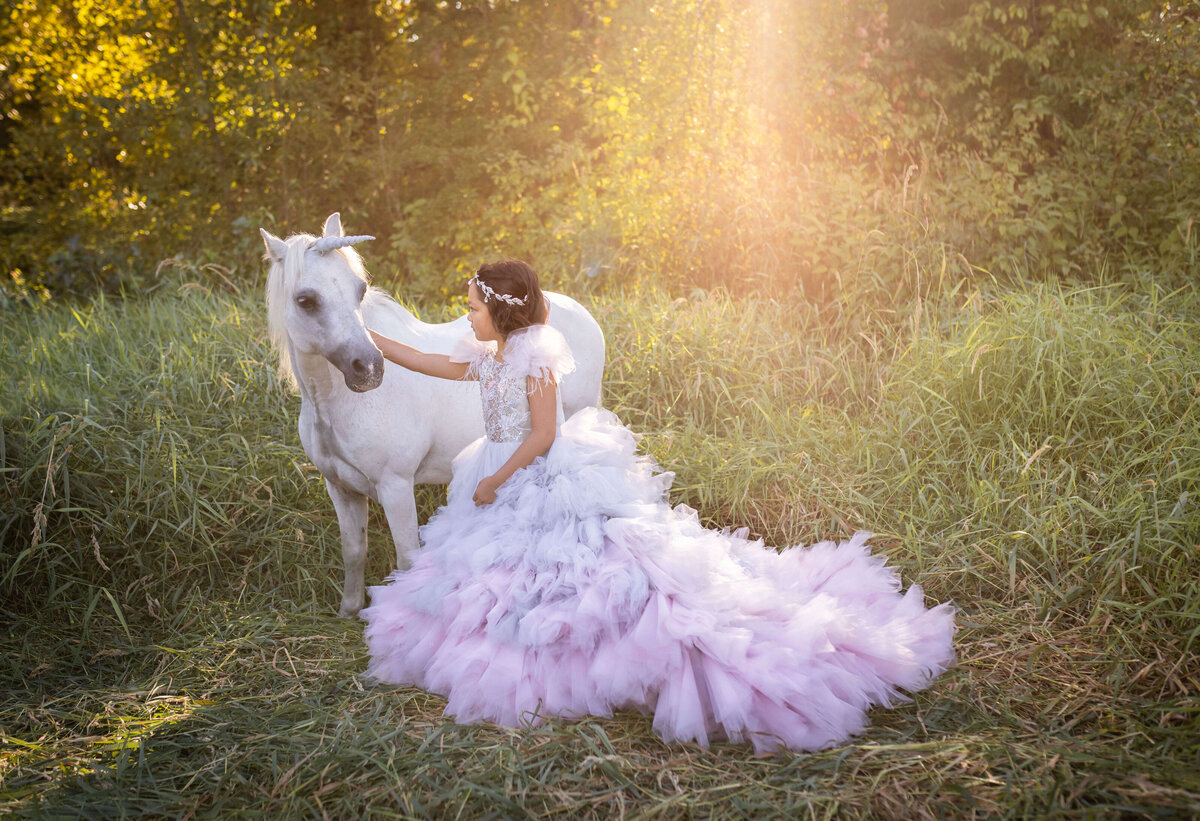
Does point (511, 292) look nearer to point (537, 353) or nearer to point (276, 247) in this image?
point (537, 353)

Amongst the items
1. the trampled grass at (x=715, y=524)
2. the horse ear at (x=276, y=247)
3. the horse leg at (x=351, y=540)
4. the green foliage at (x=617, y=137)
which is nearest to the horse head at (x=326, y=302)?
the horse ear at (x=276, y=247)

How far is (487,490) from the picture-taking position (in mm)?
2754

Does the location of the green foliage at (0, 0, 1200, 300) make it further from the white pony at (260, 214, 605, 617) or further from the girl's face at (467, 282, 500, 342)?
the girl's face at (467, 282, 500, 342)

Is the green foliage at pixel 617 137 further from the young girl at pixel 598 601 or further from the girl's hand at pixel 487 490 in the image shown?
the girl's hand at pixel 487 490

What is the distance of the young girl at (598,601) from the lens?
2.29 meters

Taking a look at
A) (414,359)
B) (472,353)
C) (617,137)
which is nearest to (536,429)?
(472,353)

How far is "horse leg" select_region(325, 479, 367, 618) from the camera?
329 cm

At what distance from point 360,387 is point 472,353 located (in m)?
0.47

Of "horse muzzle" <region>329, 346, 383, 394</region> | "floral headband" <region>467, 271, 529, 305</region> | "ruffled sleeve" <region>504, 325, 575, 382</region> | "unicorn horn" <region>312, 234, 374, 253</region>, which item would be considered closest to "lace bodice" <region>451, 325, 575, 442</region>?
"ruffled sleeve" <region>504, 325, 575, 382</region>

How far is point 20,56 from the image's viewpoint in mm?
8625

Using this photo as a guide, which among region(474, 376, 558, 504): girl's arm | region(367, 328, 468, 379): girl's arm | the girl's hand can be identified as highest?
region(367, 328, 468, 379): girl's arm

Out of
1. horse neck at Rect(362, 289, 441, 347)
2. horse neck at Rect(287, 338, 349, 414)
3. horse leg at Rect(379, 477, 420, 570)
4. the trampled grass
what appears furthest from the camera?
horse neck at Rect(362, 289, 441, 347)

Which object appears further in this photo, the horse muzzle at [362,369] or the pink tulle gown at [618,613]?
the horse muzzle at [362,369]

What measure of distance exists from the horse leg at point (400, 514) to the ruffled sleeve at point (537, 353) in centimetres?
78
